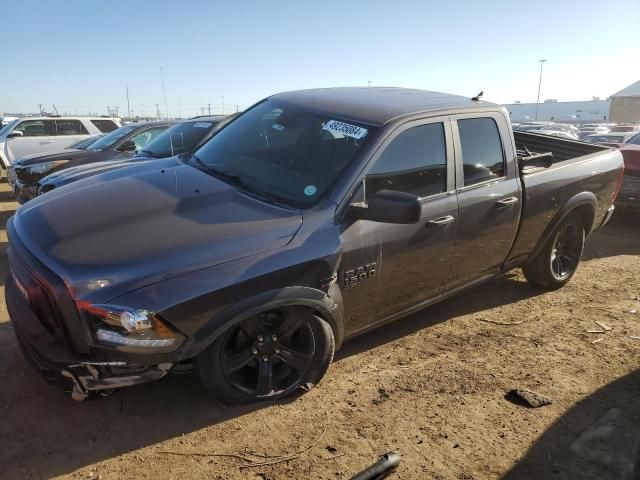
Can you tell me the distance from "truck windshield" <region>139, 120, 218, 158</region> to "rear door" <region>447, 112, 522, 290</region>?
12.5 feet

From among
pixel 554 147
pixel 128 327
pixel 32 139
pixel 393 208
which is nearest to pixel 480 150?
pixel 393 208

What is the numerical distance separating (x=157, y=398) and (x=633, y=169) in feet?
24.5

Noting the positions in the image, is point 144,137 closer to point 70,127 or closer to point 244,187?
point 70,127

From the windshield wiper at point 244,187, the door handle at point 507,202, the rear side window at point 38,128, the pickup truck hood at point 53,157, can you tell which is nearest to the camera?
the windshield wiper at point 244,187

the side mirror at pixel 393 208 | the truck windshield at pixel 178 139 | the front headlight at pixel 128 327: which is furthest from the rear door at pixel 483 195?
the truck windshield at pixel 178 139

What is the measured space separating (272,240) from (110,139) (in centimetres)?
701

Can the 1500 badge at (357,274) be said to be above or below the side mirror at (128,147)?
below

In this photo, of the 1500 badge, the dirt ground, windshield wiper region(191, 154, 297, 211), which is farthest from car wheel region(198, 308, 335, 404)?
windshield wiper region(191, 154, 297, 211)

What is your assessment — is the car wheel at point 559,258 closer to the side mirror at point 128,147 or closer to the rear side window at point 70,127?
the side mirror at point 128,147

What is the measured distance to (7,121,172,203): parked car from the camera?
303 inches

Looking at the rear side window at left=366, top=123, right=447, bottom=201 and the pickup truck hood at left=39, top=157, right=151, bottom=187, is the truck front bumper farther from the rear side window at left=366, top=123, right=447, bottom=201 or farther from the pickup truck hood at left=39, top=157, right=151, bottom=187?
the pickup truck hood at left=39, top=157, right=151, bottom=187

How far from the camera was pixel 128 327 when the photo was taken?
7.75 feet

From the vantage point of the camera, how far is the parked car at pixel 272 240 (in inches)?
96.1

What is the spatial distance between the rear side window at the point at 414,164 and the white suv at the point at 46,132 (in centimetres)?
1085
